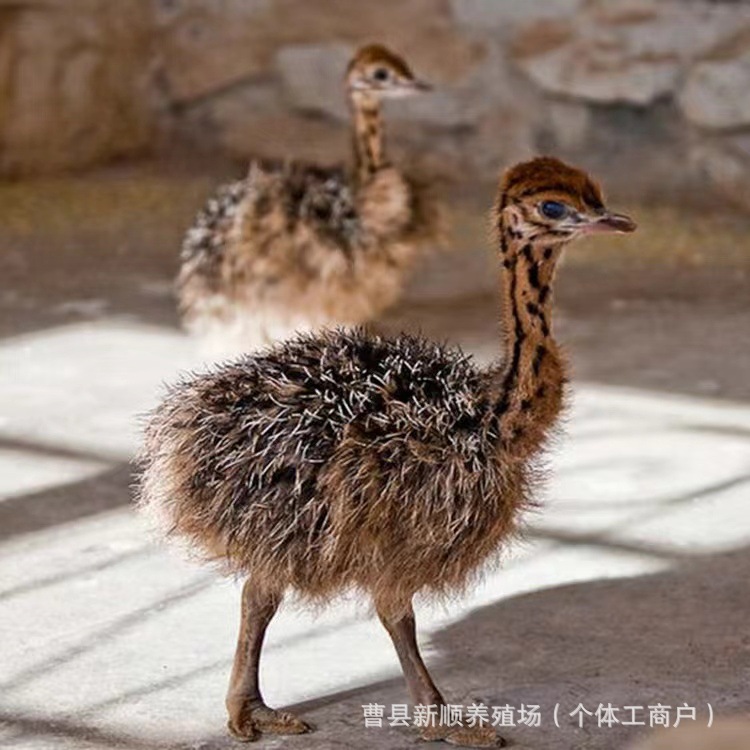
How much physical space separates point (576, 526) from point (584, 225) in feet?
3.10

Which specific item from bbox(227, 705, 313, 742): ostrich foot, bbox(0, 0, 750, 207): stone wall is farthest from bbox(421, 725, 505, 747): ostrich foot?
bbox(0, 0, 750, 207): stone wall

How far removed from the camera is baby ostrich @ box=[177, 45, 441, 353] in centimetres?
442

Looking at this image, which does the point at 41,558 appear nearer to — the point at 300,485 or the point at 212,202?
the point at 300,485

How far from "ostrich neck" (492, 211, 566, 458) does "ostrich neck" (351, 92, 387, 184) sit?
192cm

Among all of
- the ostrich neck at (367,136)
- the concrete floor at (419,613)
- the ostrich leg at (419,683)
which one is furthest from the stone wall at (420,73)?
the ostrich leg at (419,683)

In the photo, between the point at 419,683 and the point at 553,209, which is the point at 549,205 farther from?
the point at 419,683

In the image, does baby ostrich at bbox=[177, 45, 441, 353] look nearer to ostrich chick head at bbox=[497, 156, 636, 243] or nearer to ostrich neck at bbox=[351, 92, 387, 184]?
ostrich neck at bbox=[351, 92, 387, 184]

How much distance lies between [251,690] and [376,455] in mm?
401

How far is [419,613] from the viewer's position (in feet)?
10.6

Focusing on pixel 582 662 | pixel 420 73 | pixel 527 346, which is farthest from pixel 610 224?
pixel 420 73

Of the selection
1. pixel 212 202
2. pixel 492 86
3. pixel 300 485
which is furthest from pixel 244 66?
pixel 300 485

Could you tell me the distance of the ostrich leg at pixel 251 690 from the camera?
276 cm

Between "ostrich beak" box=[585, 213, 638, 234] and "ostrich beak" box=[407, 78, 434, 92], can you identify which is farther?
"ostrich beak" box=[407, 78, 434, 92]

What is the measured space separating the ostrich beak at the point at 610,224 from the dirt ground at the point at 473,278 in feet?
5.30
